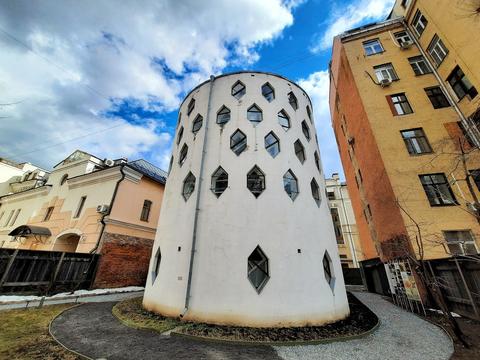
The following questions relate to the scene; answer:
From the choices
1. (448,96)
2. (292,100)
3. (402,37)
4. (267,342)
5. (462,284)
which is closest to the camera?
(267,342)

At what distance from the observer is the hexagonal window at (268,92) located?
9.11m

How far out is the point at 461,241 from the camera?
9.15 m

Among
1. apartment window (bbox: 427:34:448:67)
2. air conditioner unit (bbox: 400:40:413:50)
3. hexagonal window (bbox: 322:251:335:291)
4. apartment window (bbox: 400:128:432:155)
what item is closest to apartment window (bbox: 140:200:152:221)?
hexagonal window (bbox: 322:251:335:291)

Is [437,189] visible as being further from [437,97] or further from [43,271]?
[43,271]

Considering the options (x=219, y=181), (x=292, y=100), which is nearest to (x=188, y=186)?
(x=219, y=181)

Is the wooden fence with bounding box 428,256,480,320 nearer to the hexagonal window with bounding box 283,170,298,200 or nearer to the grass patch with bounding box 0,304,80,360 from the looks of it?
the hexagonal window with bounding box 283,170,298,200

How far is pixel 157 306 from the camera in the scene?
22.0ft

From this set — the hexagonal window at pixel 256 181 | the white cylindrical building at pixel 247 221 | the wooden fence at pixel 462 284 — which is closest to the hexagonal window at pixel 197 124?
the white cylindrical building at pixel 247 221

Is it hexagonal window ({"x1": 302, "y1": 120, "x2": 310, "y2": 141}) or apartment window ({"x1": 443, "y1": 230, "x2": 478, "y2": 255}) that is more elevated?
hexagonal window ({"x1": 302, "y1": 120, "x2": 310, "y2": 141})

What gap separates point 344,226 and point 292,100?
2361cm

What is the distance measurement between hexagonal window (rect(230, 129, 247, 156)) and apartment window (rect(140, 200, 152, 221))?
378 inches

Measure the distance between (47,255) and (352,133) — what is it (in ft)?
65.6

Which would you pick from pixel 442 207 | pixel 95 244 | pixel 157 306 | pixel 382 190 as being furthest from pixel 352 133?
pixel 95 244

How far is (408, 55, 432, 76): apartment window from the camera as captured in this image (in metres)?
14.2
